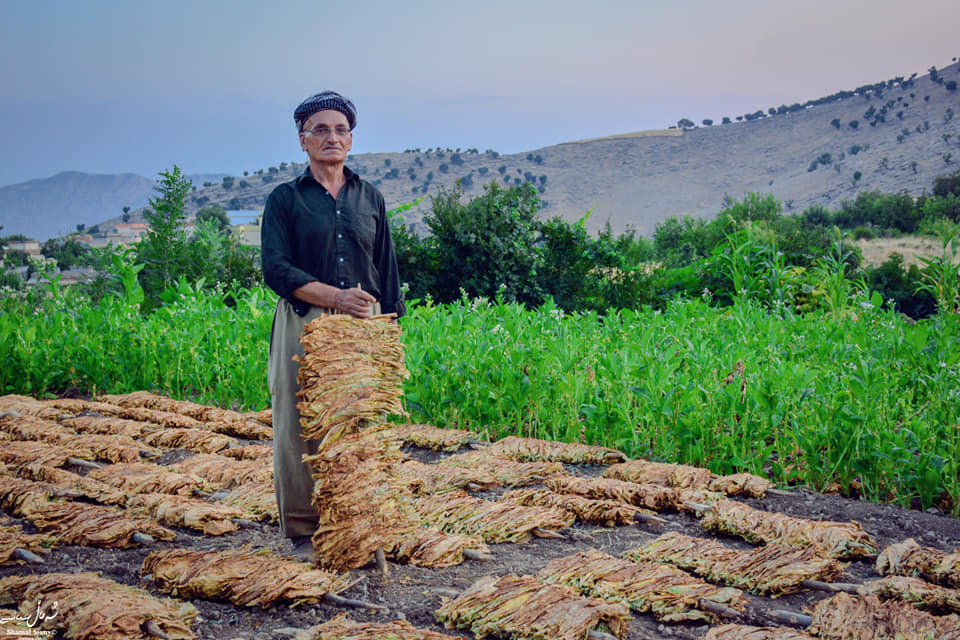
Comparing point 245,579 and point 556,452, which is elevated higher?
point 245,579

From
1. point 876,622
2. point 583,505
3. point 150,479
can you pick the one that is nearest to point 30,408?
point 150,479

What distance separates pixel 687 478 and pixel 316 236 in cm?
210

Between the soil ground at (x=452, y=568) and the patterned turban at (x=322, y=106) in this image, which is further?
the patterned turban at (x=322, y=106)

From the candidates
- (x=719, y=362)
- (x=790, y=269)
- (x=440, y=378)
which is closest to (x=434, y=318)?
(x=440, y=378)

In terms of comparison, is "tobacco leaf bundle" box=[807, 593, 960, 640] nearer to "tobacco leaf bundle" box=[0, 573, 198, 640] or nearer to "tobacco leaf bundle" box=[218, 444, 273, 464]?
"tobacco leaf bundle" box=[0, 573, 198, 640]

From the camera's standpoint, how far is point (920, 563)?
266 cm

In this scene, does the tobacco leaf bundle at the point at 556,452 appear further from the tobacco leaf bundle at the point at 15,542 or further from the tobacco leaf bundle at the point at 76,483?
the tobacco leaf bundle at the point at 15,542

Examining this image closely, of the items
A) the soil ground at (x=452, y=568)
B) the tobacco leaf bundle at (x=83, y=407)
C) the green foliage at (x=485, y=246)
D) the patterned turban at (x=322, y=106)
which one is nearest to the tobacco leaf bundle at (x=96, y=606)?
the soil ground at (x=452, y=568)

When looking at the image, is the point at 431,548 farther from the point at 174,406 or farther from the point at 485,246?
the point at 485,246

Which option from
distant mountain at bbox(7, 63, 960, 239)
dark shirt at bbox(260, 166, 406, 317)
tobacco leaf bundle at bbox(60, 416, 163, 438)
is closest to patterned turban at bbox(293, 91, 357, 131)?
dark shirt at bbox(260, 166, 406, 317)

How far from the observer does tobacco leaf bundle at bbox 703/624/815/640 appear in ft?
6.87

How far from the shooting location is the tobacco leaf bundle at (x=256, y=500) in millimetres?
3344

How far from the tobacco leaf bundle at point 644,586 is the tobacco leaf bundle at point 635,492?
2.54 feet

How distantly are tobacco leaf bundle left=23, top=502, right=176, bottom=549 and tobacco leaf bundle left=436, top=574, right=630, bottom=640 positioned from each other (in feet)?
4.81
